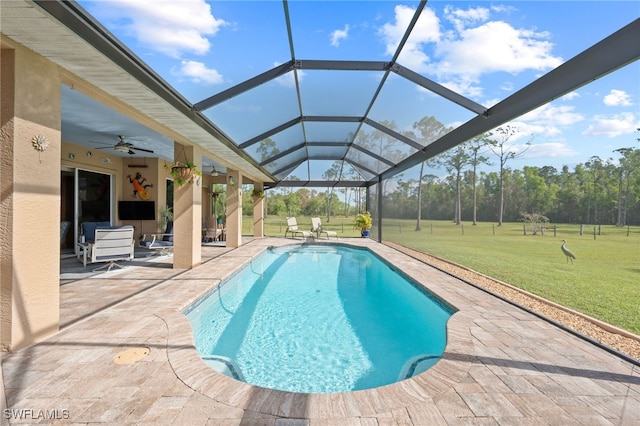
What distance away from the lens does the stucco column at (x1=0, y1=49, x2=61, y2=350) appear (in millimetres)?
2508

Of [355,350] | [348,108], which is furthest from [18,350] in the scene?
[348,108]

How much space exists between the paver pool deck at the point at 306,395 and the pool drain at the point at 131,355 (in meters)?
0.06

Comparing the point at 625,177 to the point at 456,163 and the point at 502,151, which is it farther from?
the point at 456,163

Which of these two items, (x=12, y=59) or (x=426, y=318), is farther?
(x=426, y=318)

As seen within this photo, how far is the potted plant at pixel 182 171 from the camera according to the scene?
591 centimetres

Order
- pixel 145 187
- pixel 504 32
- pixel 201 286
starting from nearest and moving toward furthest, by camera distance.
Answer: pixel 504 32 → pixel 201 286 → pixel 145 187

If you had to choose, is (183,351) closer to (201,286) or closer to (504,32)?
(201,286)

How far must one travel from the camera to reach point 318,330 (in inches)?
162

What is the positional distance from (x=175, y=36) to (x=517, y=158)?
990cm

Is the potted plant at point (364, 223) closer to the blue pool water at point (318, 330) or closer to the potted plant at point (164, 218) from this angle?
the blue pool water at point (318, 330)

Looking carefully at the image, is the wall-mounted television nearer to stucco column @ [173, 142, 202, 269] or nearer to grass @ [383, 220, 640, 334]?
stucco column @ [173, 142, 202, 269]

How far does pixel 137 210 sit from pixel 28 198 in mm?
7276

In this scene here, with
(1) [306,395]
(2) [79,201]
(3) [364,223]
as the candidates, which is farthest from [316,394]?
(3) [364,223]

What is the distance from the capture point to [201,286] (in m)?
4.80
